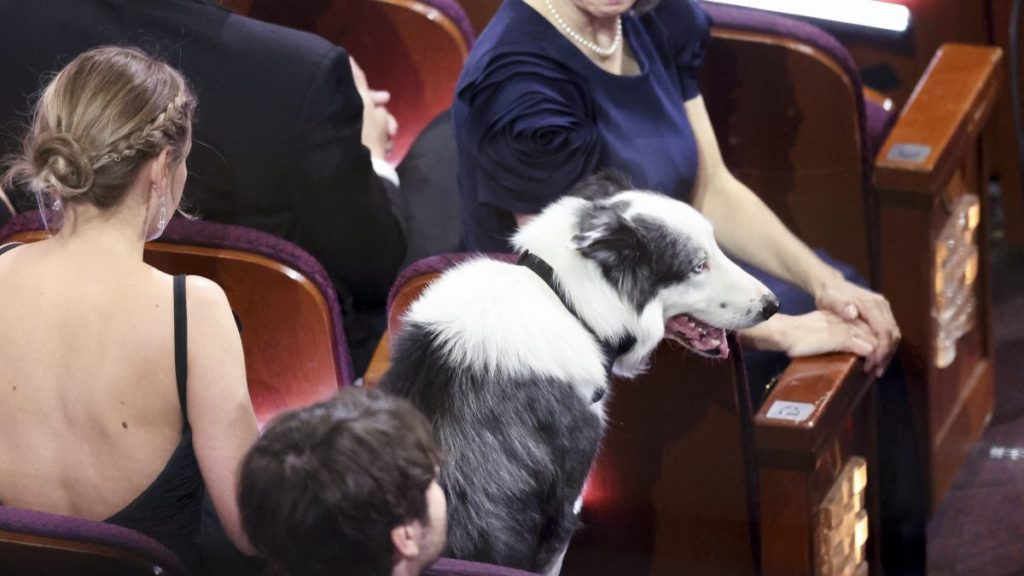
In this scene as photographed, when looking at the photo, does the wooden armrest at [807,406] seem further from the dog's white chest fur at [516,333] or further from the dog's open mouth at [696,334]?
the dog's white chest fur at [516,333]

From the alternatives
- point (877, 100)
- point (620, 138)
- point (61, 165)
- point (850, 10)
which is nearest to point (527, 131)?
point (620, 138)

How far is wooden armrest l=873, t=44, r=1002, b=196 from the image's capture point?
7.45 ft

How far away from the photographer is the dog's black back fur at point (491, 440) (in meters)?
1.71

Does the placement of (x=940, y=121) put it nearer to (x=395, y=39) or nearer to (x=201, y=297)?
(x=395, y=39)

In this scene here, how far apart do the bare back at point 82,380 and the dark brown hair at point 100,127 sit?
0.09m

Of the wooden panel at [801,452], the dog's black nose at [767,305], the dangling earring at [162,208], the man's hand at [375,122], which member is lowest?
the wooden panel at [801,452]

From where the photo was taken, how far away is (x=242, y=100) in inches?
81.6

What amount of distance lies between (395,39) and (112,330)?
3.84ft

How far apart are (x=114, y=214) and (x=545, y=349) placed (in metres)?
0.51

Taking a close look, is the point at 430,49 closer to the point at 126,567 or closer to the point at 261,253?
the point at 261,253

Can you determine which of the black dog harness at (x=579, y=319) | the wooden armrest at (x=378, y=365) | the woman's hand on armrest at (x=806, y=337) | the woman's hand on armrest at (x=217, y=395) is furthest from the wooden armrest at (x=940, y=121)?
the woman's hand on armrest at (x=217, y=395)

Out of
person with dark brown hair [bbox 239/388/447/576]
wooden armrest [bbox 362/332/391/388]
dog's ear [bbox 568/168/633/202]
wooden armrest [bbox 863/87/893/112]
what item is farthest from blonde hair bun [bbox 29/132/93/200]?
wooden armrest [bbox 863/87/893/112]

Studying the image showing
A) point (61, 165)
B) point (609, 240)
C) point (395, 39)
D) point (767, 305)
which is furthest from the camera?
point (395, 39)

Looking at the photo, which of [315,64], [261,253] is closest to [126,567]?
[261,253]
